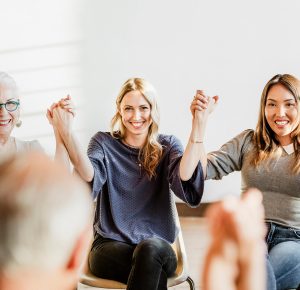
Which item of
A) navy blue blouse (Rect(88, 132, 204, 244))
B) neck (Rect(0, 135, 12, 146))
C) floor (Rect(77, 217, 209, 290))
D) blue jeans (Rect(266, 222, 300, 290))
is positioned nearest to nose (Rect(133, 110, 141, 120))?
navy blue blouse (Rect(88, 132, 204, 244))

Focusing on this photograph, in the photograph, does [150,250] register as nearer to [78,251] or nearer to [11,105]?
[11,105]

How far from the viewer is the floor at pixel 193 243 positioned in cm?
315

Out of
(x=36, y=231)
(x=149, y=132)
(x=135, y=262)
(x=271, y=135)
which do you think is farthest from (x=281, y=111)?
(x=36, y=231)

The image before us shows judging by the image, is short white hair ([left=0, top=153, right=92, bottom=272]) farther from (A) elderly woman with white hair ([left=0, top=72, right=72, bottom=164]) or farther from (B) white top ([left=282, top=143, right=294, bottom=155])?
(B) white top ([left=282, top=143, right=294, bottom=155])

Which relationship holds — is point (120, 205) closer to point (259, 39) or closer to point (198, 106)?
Answer: point (198, 106)

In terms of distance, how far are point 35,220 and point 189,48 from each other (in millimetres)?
3350

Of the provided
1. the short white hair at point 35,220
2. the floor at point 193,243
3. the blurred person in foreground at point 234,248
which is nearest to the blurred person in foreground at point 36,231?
the short white hair at point 35,220

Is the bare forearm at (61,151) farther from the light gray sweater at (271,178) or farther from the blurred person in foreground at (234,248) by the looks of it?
the blurred person in foreground at (234,248)

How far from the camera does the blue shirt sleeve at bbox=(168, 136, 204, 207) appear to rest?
7.20ft

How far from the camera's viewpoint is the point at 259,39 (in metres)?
3.79

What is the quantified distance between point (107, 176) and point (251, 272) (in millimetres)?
1753

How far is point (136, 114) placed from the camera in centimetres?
231

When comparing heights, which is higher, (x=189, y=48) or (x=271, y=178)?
(x=189, y=48)

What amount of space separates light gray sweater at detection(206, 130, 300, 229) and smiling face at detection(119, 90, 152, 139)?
0.96 feet
